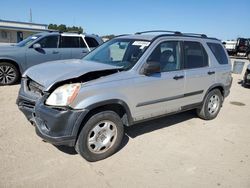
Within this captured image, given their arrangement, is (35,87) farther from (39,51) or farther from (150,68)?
(39,51)

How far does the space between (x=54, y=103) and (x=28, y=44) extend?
19.1ft

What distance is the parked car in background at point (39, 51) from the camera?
7785 millimetres

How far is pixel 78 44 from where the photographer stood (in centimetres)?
908

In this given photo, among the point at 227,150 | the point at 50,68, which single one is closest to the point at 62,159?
the point at 50,68

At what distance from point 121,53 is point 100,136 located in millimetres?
1691

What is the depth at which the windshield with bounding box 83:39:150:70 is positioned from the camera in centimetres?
408

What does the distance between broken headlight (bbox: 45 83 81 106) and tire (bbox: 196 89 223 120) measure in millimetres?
3258

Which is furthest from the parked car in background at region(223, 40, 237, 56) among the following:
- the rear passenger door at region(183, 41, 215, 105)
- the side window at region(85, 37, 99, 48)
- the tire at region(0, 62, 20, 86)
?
the tire at region(0, 62, 20, 86)

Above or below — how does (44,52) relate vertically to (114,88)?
above

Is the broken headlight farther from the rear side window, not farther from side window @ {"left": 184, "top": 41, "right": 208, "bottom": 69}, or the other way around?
the rear side window

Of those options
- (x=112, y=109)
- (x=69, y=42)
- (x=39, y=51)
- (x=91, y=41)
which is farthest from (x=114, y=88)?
(x=91, y=41)

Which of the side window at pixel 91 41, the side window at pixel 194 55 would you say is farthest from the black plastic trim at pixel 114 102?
the side window at pixel 91 41

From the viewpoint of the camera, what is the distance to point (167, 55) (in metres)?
4.41

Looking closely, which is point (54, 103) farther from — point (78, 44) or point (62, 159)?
point (78, 44)
